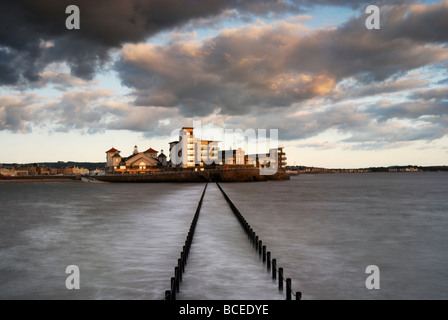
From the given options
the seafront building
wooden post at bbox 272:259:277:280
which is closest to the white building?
the seafront building

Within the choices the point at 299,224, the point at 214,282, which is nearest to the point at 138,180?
the point at 299,224

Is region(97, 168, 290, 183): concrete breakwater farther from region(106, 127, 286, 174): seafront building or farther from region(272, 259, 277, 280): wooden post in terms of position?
region(272, 259, 277, 280): wooden post

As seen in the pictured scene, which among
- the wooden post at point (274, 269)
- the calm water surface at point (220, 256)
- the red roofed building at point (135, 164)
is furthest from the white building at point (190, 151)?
the wooden post at point (274, 269)

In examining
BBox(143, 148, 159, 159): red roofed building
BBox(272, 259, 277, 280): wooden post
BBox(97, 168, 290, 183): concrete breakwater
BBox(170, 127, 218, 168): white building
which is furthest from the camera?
BBox(143, 148, 159, 159): red roofed building

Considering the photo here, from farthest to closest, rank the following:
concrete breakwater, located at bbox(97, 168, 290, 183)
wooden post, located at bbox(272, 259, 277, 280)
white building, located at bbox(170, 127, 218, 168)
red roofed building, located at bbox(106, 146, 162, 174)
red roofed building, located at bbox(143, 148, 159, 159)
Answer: red roofed building, located at bbox(143, 148, 159, 159) < white building, located at bbox(170, 127, 218, 168) < red roofed building, located at bbox(106, 146, 162, 174) < concrete breakwater, located at bbox(97, 168, 290, 183) < wooden post, located at bbox(272, 259, 277, 280)

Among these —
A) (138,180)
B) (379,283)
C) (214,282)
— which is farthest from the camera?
(138,180)

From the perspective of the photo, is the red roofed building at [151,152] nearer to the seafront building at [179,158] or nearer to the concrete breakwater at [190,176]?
the seafront building at [179,158]

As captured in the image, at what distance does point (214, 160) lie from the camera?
17675cm

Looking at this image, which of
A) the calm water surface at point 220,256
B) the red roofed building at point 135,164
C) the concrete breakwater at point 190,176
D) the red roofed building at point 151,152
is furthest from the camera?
the red roofed building at point 151,152

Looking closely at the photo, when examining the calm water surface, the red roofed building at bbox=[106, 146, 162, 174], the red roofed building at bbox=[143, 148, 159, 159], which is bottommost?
the calm water surface

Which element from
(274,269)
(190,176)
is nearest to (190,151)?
(190,176)

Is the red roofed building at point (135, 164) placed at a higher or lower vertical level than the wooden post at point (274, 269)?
higher
